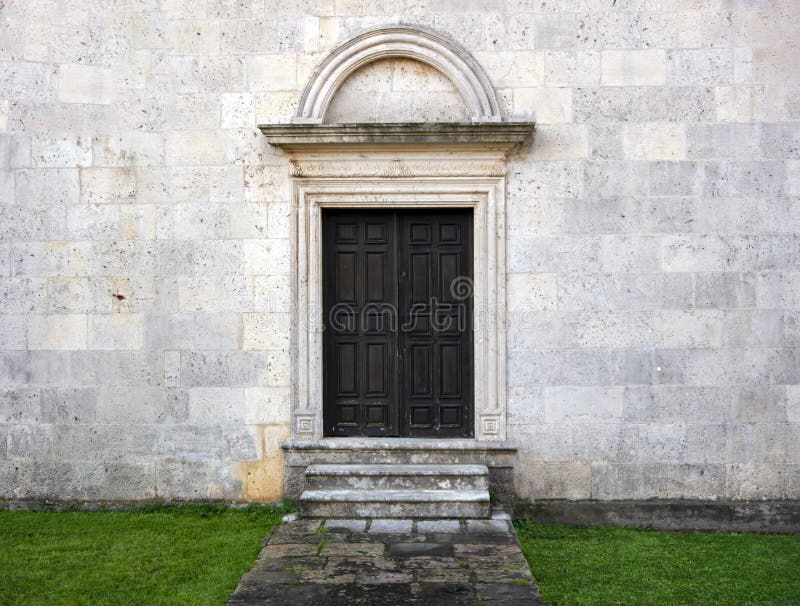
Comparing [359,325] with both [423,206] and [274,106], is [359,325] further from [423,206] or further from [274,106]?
[274,106]

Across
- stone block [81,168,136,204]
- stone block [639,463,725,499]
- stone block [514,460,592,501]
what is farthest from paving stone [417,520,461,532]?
stone block [81,168,136,204]

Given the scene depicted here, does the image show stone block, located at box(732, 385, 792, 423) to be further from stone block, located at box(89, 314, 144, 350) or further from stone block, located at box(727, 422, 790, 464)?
stone block, located at box(89, 314, 144, 350)

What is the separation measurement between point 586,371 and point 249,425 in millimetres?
3005

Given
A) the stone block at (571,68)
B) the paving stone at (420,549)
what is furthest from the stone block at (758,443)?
the stone block at (571,68)

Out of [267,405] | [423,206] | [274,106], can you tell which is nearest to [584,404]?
[423,206]

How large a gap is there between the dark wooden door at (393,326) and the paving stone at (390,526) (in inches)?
38.6

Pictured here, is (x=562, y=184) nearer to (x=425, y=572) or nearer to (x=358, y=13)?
(x=358, y=13)

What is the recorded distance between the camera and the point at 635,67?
6.49 metres

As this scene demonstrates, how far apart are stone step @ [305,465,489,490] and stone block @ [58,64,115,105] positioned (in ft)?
12.4

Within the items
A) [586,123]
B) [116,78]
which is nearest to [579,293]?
[586,123]

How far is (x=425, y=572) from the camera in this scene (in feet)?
16.0

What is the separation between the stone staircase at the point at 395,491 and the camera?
239 inches

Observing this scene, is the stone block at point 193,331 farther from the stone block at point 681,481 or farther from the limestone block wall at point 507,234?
the stone block at point 681,481

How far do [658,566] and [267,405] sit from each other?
343 cm
